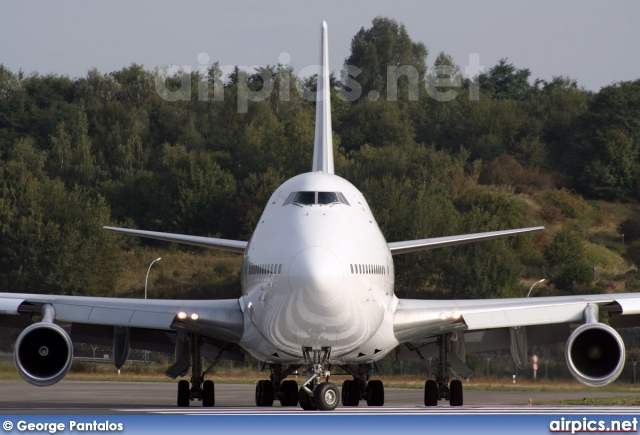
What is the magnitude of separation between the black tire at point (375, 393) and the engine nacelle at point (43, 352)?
658 cm

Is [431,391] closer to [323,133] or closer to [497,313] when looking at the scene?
[497,313]

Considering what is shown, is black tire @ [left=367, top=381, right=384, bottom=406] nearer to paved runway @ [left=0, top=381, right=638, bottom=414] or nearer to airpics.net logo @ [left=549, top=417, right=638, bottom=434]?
paved runway @ [left=0, top=381, right=638, bottom=414]

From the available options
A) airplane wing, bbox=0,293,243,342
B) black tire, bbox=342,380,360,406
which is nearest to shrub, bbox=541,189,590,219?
black tire, bbox=342,380,360,406

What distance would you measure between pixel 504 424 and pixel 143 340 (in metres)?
12.6

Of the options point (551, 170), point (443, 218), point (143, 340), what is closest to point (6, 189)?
point (443, 218)

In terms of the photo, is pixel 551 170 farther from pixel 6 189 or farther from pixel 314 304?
pixel 314 304

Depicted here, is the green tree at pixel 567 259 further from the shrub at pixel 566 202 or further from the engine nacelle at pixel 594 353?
the engine nacelle at pixel 594 353

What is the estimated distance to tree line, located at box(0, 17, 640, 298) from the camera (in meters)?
70.3

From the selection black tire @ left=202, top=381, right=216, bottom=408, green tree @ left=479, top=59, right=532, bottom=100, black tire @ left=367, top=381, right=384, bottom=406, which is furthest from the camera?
green tree @ left=479, top=59, right=532, bottom=100

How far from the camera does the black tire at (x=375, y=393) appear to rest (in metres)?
24.4

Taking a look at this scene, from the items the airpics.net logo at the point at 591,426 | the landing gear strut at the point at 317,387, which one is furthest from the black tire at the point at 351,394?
the airpics.net logo at the point at 591,426

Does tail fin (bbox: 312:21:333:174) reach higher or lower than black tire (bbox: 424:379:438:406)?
higher

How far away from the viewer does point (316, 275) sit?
1797 cm

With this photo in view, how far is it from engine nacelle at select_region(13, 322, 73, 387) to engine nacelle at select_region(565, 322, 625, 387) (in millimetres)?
9113
